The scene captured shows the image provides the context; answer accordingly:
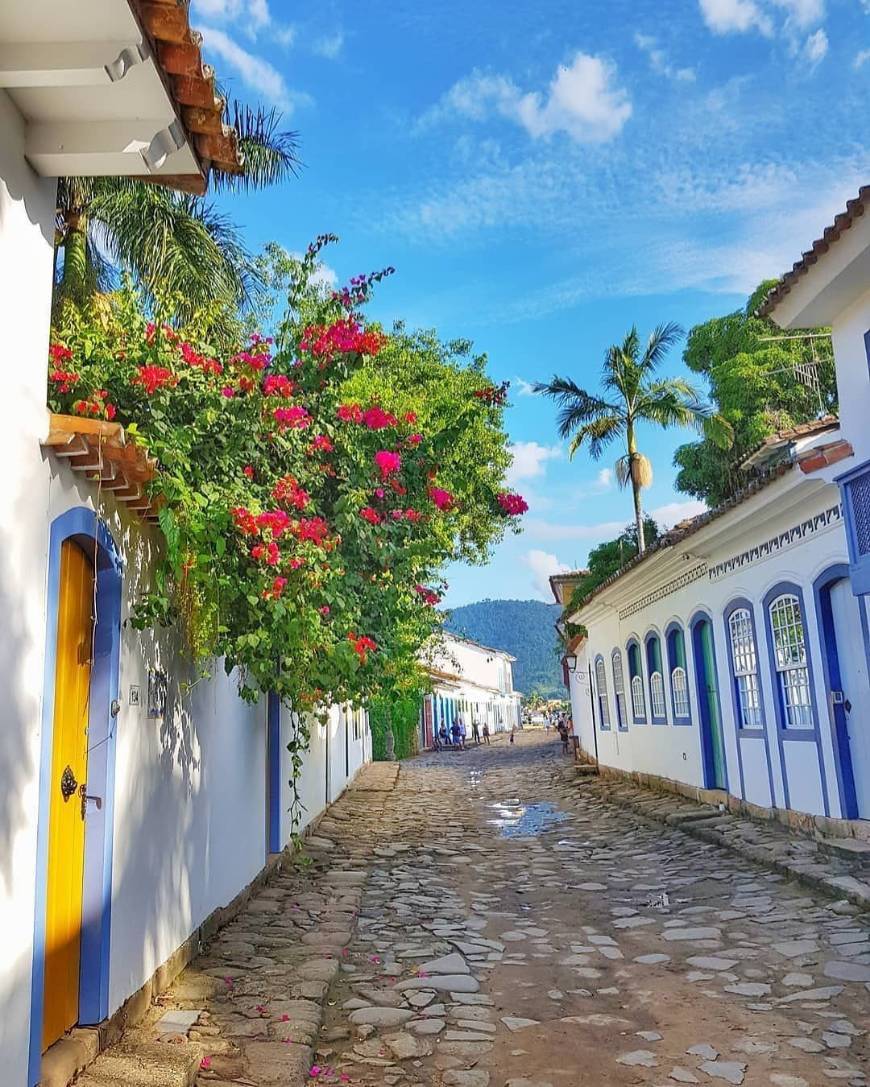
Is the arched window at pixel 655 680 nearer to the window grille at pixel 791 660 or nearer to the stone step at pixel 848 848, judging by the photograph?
the window grille at pixel 791 660

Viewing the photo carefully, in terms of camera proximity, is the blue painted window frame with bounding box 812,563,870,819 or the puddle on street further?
the puddle on street

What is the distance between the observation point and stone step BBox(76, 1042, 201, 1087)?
3.65m

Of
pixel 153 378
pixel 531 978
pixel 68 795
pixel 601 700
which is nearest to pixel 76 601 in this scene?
pixel 68 795

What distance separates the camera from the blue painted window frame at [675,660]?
13641mm

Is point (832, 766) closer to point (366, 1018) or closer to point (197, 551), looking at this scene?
point (366, 1018)

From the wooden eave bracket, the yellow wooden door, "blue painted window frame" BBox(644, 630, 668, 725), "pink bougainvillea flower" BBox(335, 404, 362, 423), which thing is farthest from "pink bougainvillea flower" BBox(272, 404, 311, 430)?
"blue painted window frame" BBox(644, 630, 668, 725)

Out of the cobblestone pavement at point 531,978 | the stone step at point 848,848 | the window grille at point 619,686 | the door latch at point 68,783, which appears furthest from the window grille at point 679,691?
the door latch at point 68,783

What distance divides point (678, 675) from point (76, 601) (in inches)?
457

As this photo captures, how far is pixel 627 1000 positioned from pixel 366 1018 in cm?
152

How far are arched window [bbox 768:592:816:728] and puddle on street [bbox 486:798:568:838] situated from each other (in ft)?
12.6

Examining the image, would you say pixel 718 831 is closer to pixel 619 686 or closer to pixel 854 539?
pixel 854 539

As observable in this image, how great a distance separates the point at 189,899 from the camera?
18.7ft

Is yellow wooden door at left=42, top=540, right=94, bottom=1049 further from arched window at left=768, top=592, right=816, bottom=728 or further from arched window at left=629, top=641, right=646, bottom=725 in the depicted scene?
arched window at left=629, top=641, right=646, bottom=725

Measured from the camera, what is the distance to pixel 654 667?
1566cm
